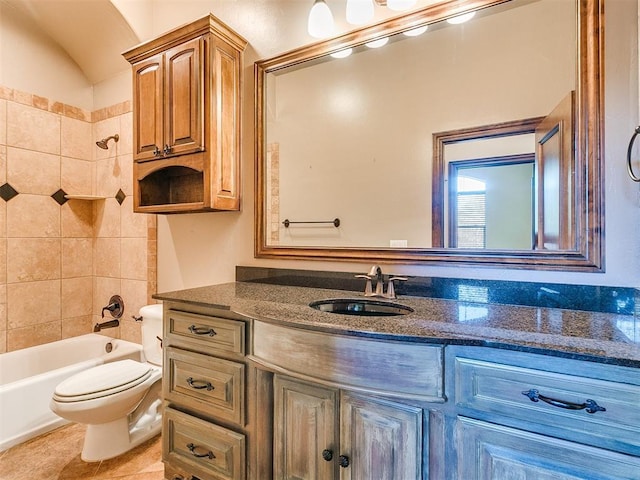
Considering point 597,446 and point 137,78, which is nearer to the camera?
point 597,446

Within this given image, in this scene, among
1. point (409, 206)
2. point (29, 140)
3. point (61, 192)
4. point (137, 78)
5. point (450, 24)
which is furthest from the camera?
point (61, 192)

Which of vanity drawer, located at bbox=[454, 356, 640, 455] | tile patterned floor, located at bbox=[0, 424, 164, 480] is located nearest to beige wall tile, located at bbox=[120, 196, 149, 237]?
tile patterned floor, located at bbox=[0, 424, 164, 480]

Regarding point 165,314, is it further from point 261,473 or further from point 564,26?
point 564,26

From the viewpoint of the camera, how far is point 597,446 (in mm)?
771

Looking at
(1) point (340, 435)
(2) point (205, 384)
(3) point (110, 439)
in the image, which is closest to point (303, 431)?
(1) point (340, 435)

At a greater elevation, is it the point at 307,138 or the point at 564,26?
the point at 564,26

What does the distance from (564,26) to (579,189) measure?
59 cm

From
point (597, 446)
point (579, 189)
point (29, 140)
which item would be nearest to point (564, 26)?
point (579, 189)

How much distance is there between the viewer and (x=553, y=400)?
2.64ft

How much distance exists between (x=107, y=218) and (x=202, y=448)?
2.05 m

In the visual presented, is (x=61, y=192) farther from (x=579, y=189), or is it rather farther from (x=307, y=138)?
(x=579, y=189)

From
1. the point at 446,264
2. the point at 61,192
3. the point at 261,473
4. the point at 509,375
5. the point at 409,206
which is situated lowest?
the point at 261,473

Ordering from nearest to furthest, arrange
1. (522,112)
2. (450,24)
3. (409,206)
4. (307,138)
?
(522,112) → (450,24) → (409,206) → (307,138)

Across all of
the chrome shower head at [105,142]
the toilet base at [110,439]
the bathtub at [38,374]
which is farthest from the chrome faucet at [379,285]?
the chrome shower head at [105,142]
